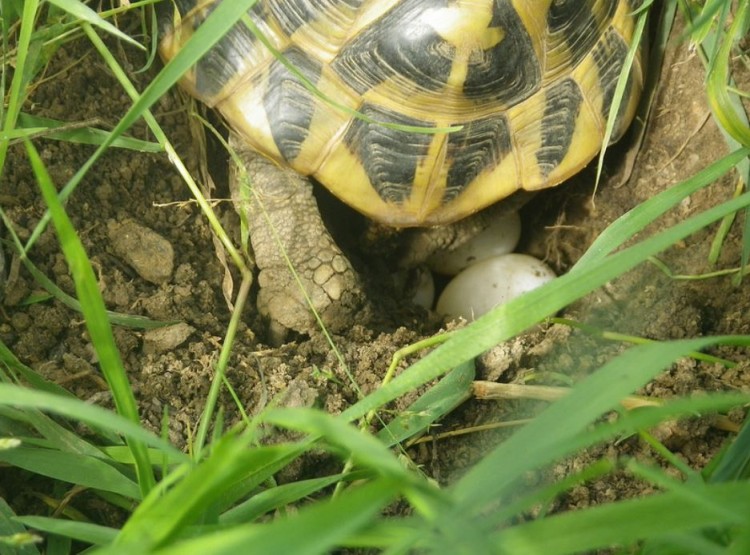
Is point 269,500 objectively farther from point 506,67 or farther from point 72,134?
point 506,67

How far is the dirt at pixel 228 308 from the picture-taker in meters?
1.31

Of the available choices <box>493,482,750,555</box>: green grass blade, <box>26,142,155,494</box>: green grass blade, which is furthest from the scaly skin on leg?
<box>493,482,750,555</box>: green grass blade

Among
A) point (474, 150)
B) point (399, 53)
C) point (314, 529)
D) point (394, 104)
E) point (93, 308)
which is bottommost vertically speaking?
point (314, 529)

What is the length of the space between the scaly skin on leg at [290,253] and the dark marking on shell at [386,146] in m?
0.20

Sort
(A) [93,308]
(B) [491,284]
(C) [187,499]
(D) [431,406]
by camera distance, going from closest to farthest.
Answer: (C) [187,499] < (A) [93,308] < (D) [431,406] < (B) [491,284]

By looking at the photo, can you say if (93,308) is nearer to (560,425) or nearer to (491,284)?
(560,425)

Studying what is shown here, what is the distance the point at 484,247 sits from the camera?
2016mm

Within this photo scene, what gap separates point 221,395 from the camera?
1.33m

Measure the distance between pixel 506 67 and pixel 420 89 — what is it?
0.69 feet

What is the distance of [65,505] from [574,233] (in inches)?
58.8

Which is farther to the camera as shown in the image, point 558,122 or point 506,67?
point 558,122

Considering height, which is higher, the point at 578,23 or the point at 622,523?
the point at 578,23

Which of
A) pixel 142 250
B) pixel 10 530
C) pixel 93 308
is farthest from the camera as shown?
pixel 142 250

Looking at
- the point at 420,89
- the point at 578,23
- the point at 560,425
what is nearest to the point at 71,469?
the point at 560,425
